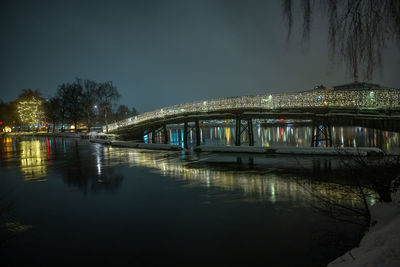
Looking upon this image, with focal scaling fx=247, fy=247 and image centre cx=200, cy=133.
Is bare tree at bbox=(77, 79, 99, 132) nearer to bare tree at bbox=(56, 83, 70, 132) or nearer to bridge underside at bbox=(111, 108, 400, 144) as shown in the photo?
bare tree at bbox=(56, 83, 70, 132)

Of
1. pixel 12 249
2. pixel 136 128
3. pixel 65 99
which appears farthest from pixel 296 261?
pixel 65 99

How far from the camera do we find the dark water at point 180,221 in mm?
4953

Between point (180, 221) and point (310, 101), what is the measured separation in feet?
67.2

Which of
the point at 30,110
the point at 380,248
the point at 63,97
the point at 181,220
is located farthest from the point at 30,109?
the point at 380,248

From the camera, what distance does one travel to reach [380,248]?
360cm

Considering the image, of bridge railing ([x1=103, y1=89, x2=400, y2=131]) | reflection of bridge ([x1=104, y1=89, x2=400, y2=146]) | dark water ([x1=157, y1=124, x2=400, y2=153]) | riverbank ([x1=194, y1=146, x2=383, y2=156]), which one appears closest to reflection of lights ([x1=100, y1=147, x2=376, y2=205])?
riverbank ([x1=194, y1=146, x2=383, y2=156])

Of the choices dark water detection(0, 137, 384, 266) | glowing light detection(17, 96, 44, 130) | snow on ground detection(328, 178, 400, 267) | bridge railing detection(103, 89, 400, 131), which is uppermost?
glowing light detection(17, 96, 44, 130)

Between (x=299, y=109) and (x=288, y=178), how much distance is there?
552 inches

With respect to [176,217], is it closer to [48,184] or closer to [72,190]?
[72,190]

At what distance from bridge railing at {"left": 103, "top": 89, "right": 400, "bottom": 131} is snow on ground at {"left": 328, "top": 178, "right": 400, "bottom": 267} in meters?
18.7

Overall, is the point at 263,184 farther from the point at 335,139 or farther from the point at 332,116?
the point at 335,139

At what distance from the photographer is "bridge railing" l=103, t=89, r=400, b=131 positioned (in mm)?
20192

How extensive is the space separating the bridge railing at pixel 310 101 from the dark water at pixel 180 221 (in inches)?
488

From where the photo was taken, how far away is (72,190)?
1015 centimetres
